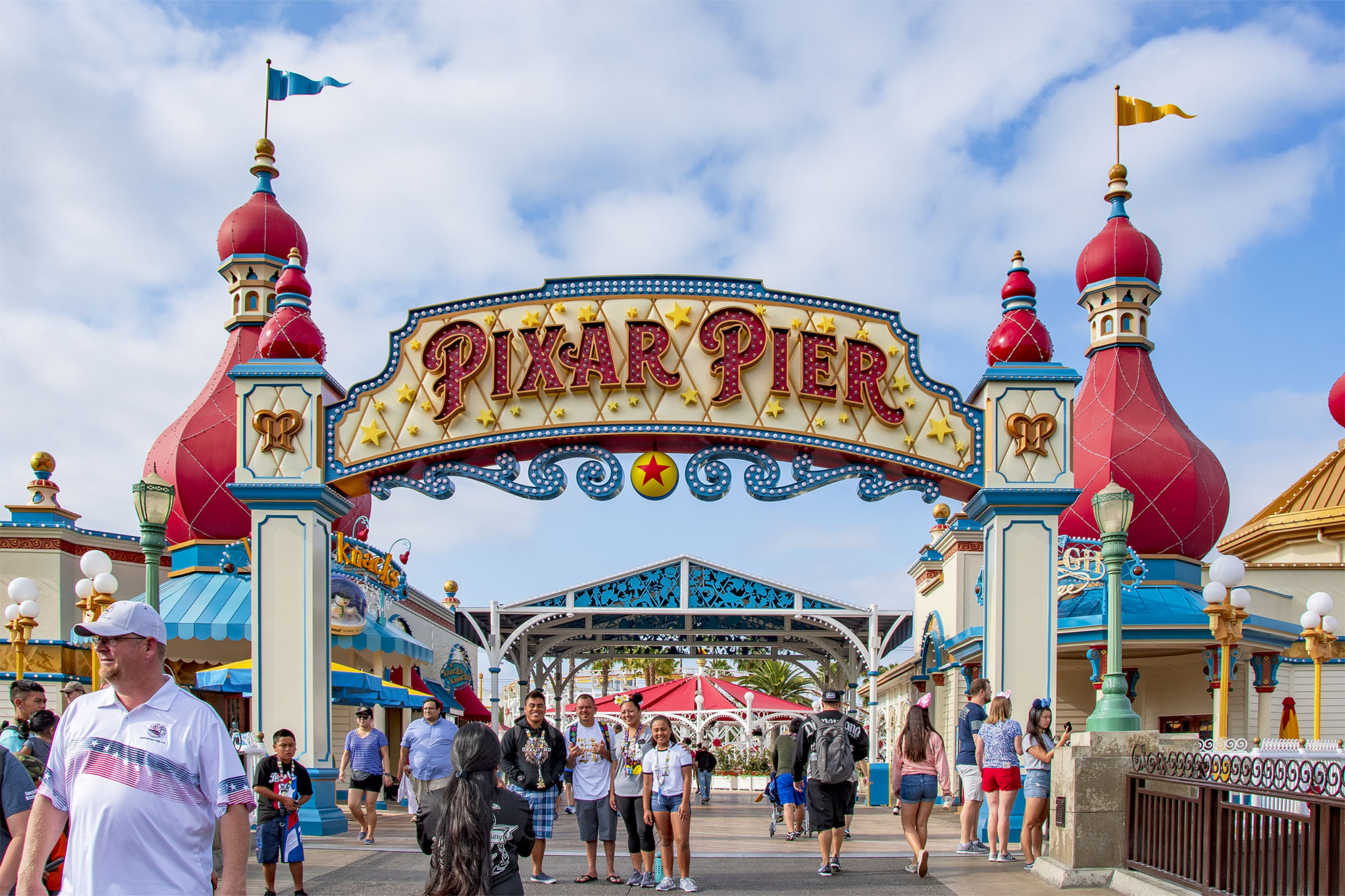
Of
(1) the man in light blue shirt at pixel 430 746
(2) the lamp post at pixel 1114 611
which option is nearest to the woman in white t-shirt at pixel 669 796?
(1) the man in light blue shirt at pixel 430 746

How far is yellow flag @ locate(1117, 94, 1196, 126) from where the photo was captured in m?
21.4

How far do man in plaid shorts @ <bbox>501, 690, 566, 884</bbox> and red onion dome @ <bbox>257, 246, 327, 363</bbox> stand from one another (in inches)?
276

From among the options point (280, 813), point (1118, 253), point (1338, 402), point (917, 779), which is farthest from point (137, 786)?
point (1338, 402)

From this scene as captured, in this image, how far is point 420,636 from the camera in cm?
3170

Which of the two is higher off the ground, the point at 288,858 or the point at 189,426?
the point at 189,426

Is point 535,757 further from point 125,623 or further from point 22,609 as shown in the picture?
point 22,609

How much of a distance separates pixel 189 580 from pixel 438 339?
35.0 ft

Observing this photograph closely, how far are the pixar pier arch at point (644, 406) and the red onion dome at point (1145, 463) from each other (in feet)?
29.8

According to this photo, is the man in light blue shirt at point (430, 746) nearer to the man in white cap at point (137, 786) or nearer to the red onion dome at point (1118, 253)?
the man in white cap at point (137, 786)

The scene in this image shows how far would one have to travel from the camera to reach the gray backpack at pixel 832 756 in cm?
1072

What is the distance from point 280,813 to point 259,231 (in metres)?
20.1

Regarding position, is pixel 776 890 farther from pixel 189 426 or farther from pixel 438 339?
pixel 189 426

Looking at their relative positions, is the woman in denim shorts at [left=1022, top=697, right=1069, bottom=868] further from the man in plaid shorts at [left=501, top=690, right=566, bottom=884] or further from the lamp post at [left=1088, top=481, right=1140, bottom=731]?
the man in plaid shorts at [left=501, top=690, right=566, bottom=884]

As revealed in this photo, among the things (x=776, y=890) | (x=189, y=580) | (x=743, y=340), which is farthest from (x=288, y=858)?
(x=189, y=580)
